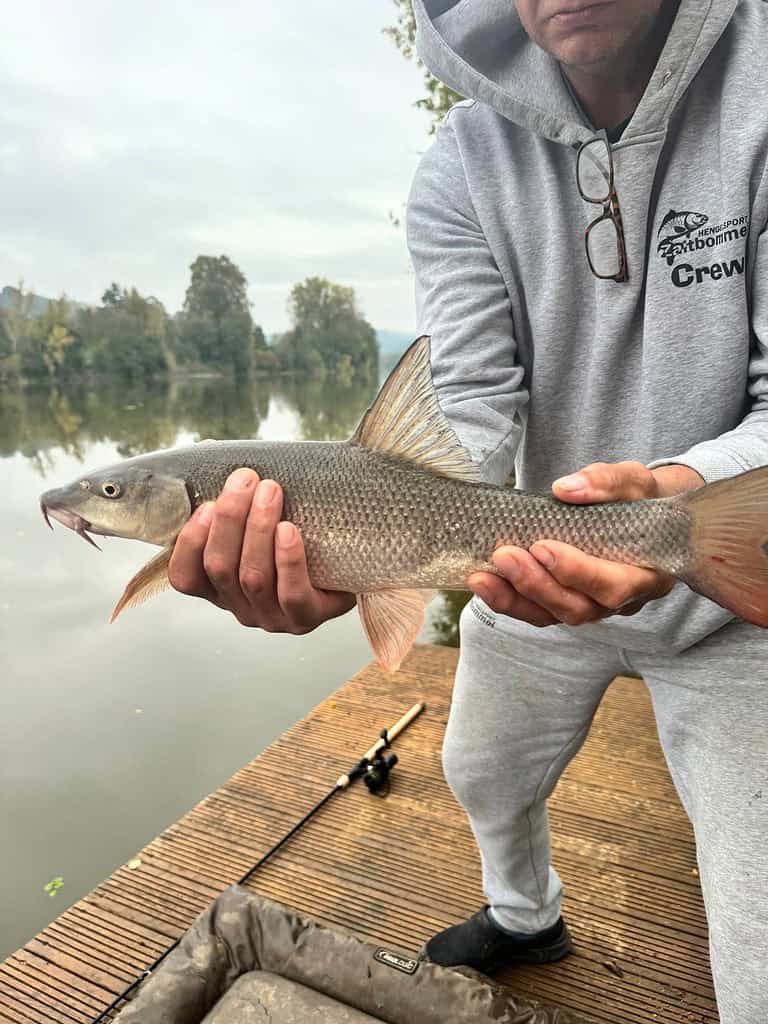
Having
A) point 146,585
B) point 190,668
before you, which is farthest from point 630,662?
point 190,668

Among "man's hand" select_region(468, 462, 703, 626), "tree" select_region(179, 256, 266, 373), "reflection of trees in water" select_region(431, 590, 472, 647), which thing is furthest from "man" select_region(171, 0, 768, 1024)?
"tree" select_region(179, 256, 266, 373)

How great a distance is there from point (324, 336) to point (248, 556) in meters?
56.4

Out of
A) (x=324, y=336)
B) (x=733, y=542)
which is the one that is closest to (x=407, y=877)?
(x=733, y=542)

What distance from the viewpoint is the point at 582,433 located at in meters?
1.96

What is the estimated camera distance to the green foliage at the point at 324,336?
55781 millimetres

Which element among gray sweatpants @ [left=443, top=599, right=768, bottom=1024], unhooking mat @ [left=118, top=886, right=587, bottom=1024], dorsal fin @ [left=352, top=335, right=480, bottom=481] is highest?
dorsal fin @ [left=352, top=335, right=480, bottom=481]

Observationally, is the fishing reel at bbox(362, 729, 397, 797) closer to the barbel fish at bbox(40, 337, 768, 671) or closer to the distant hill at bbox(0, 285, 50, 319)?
the barbel fish at bbox(40, 337, 768, 671)

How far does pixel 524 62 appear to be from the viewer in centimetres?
204

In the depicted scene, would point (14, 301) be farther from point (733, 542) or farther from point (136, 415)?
point (733, 542)

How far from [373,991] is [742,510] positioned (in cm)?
145

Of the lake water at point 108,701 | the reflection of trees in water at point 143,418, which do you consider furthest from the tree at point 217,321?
the lake water at point 108,701

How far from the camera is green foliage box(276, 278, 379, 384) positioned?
55781 millimetres

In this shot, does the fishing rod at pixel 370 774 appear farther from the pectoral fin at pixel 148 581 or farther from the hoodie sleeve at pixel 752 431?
the hoodie sleeve at pixel 752 431

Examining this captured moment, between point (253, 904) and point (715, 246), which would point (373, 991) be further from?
point (715, 246)
